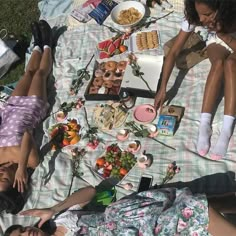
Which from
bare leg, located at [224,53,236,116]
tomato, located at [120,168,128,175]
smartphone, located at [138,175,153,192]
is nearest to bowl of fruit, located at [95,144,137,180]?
tomato, located at [120,168,128,175]

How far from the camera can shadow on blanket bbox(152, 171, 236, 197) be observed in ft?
10.2

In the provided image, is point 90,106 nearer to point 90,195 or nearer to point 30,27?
point 90,195

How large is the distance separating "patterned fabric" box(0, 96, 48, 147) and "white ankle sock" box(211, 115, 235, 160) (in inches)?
57.4

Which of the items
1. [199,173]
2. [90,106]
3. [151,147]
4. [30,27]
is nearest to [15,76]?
[30,27]

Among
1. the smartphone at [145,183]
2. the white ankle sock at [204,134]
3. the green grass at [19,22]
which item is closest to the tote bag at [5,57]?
the green grass at [19,22]

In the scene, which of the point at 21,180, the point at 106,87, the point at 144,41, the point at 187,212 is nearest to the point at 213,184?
the point at 187,212

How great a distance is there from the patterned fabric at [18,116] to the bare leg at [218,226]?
5.53 ft

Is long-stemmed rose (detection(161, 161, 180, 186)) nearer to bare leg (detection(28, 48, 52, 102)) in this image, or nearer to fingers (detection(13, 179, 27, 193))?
fingers (detection(13, 179, 27, 193))

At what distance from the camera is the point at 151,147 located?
3.46 meters

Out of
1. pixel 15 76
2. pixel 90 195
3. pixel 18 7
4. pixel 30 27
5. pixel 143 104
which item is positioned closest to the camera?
pixel 90 195

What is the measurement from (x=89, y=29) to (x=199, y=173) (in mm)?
1919

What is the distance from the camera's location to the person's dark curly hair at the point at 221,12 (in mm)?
2770

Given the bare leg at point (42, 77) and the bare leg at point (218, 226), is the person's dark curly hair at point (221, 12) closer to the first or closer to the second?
the bare leg at point (218, 226)

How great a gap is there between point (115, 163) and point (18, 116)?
900mm
